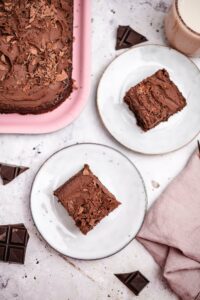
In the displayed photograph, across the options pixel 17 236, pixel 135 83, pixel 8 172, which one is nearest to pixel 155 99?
pixel 135 83

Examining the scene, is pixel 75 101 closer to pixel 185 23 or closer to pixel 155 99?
pixel 155 99

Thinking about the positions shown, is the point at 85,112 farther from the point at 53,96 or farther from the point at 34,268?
the point at 34,268

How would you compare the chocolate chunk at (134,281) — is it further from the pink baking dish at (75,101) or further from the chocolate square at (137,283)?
the pink baking dish at (75,101)

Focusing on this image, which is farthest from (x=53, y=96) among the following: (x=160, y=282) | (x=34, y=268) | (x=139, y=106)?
(x=160, y=282)

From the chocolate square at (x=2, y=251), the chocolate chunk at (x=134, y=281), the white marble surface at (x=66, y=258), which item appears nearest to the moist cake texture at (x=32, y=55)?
the white marble surface at (x=66, y=258)

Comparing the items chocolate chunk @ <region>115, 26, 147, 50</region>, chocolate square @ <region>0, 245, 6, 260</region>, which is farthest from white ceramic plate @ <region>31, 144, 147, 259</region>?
chocolate chunk @ <region>115, 26, 147, 50</region>

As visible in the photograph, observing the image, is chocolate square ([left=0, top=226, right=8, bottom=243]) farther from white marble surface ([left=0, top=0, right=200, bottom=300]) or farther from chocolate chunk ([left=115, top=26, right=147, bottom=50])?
chocolate chunk ([left=115, top=26, right=147, bottom=50])
